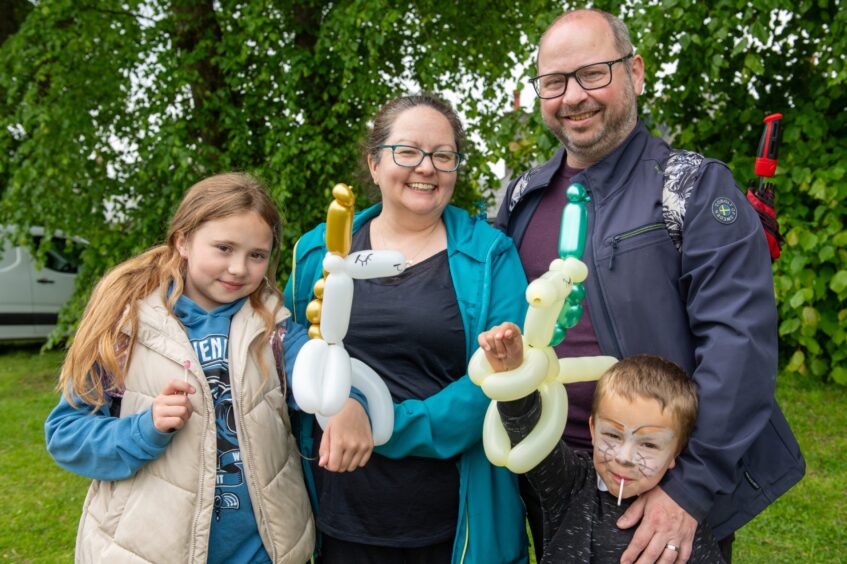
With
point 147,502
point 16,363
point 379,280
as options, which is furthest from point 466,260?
point 16,363

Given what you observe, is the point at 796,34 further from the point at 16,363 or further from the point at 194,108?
the point at 16,363

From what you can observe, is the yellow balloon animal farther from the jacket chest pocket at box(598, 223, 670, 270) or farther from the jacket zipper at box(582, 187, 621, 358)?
the jacket chest pocket at box(598, 223, 670, 270)

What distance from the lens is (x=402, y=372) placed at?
1.83 metres

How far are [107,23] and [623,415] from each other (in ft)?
17.8

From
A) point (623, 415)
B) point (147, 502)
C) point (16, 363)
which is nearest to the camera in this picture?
point (623, 415)

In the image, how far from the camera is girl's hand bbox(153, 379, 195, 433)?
1.53m

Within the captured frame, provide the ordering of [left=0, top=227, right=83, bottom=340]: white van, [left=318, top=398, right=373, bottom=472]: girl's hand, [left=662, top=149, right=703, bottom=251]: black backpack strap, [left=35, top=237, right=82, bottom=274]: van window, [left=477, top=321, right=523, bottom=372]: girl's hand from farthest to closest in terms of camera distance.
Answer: [left=35, top=237, right=82, bottom=274]: van window
[left=0, top=227, right=83, bottom=340]: white van
[left=662, top=149, right=703, bottom=251]: black backpack strap
[left=318, top=398, right=373, bottom=472]: girl's hand
[left=477, top=321, right=523, bottom=372]: girl's hand

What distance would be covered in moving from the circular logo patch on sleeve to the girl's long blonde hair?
3.61 ft

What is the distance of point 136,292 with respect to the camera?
175 centimetres

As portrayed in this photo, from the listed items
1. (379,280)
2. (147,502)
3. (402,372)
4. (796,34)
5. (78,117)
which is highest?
(796,34)

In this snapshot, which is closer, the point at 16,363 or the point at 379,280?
the point at 379,280

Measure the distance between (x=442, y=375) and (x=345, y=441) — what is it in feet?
1.20

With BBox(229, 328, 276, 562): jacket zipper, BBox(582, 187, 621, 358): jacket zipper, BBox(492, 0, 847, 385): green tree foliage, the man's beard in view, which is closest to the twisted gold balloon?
BBox(229, 328, 276, 562): jacket zipper

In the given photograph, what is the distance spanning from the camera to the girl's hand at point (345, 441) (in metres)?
1.56
